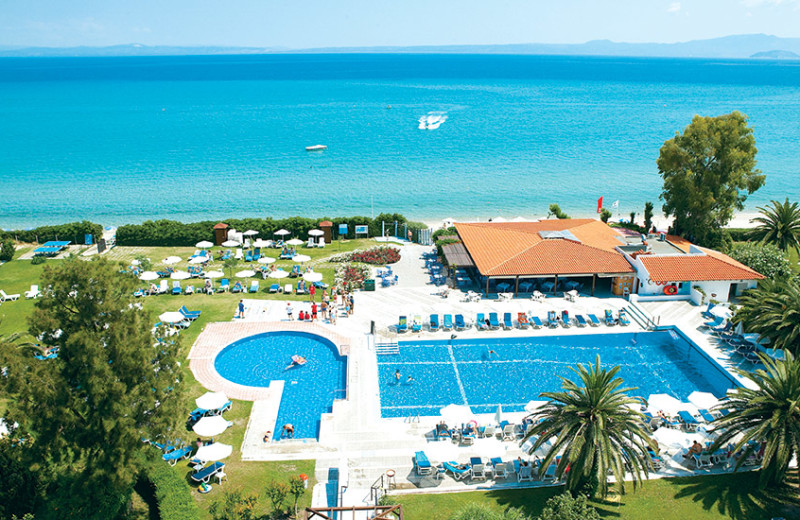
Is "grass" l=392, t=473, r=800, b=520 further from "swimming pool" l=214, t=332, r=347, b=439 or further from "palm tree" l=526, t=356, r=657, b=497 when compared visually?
"swimming pool" l=214, t=332, r=347, b=439

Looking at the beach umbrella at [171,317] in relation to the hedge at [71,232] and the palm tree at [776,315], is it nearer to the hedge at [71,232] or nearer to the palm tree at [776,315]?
the hedge at [71,232]

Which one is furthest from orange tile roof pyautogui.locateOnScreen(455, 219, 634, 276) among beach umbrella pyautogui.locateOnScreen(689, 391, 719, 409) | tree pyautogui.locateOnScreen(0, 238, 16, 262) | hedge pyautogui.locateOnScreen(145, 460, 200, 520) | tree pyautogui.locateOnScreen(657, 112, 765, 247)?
tree pyautogui.locateOnScreen(0, 238, 16, 262)

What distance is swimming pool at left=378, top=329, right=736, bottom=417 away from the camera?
24.2 metres

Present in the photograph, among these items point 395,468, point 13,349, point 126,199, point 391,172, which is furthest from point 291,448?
point 391,172

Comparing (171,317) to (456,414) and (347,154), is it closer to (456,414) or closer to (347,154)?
(456,414)

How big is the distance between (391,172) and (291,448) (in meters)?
52.2

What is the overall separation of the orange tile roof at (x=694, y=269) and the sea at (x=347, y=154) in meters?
22.2

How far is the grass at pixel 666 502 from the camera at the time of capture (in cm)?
1756

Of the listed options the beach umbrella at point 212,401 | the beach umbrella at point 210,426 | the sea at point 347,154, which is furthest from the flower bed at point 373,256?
the beach umbrella at point 210,426

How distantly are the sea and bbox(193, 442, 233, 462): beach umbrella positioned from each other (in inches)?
1454

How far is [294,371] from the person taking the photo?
26.1 m

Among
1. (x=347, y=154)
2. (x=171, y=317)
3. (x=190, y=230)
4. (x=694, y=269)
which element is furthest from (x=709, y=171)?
(x=347, y=154)

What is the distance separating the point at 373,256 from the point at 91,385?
79.4 feet

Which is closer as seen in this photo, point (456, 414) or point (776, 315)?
point (456, 414)
